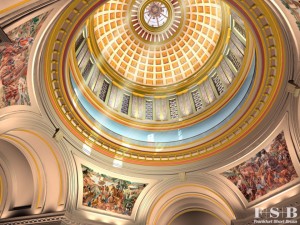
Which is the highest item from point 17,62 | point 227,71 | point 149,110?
point 227,71

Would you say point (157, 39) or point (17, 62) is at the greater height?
point (157, 39)

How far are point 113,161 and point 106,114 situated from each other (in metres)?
2.69

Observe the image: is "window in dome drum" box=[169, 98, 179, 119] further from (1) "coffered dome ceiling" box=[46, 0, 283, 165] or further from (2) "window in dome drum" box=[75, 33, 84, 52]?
(2) "window in dome drum" box=[75, 33, 84, 52]

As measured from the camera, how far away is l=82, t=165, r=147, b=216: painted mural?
12977 millimetres

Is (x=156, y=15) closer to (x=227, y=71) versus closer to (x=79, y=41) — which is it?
(x=79, y=41)

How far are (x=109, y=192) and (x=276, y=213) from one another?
697 cm

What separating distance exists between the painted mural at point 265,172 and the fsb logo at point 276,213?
2.36 feet

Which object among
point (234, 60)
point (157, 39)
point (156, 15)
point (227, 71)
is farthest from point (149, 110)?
point (156, 15)

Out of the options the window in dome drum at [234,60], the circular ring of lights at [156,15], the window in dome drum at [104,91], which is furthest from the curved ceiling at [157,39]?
the window in dome drum at [234,60]

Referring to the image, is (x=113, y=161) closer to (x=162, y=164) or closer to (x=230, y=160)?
(x=162, y=164)

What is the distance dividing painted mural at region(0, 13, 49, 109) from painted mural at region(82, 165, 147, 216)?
4505mm

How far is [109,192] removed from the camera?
13.5 meters

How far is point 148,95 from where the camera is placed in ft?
56.7

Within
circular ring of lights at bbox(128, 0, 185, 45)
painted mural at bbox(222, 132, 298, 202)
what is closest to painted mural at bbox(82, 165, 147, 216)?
painted mural at bbox(222, 132, 298, 202)
